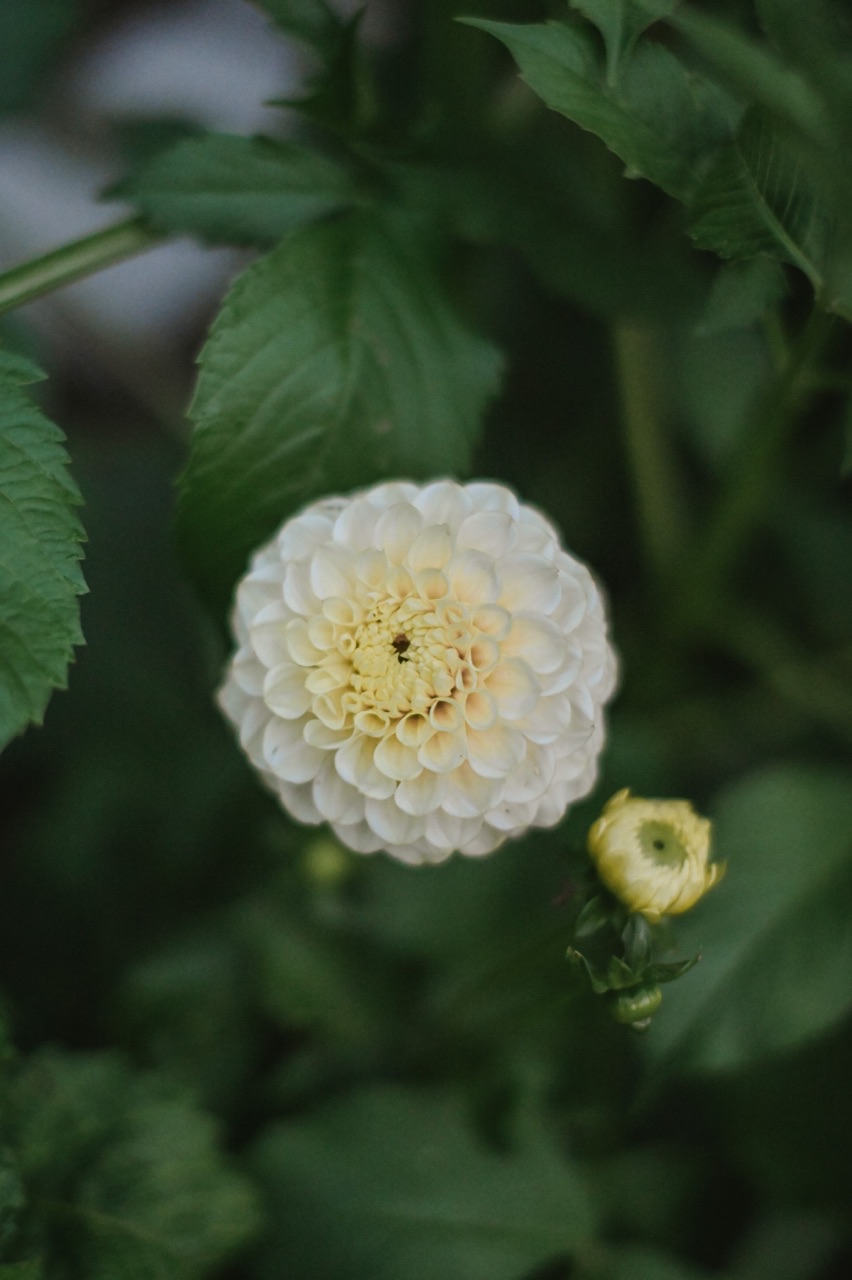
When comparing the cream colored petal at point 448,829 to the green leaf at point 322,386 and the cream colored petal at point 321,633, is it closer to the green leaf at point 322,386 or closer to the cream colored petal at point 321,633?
the cream colored petal at point 321,633

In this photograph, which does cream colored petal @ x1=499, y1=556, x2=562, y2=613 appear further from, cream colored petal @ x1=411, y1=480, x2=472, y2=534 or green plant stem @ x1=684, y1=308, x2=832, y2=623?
green plant stem @ x1=684, y1=308, x2=832, y2=623

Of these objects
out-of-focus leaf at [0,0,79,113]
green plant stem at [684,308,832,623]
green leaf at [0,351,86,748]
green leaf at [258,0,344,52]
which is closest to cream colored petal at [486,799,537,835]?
green leaf at [0,351,86,748]

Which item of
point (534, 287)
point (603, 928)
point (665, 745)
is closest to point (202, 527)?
point (603, 928)

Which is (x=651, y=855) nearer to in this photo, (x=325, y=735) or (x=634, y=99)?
(x=325, y=735)

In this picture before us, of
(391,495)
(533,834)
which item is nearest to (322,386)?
(391,495)

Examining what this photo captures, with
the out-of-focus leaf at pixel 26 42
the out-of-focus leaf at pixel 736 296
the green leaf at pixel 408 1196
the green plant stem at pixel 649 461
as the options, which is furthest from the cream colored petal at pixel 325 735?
the out-of-focus leaf at pixel 26 42

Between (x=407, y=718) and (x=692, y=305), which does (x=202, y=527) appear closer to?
(x=407, y=718)
